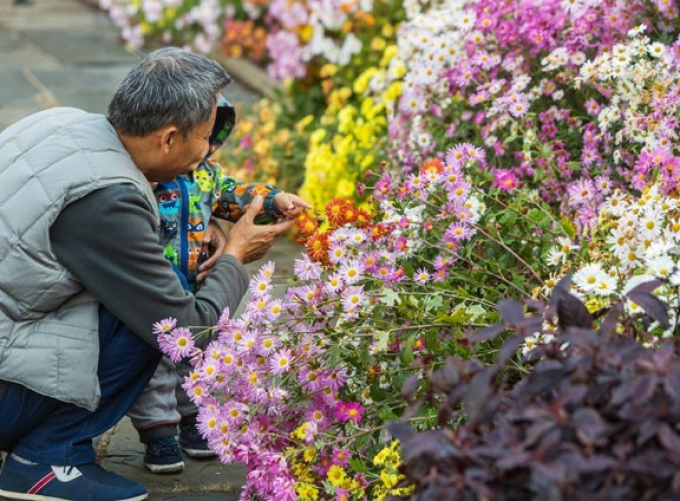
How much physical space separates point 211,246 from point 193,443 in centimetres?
54

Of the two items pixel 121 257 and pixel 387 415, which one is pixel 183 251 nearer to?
pixel 121 257

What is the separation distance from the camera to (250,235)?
3.07 meters

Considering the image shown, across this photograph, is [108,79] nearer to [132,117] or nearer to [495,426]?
[132,117]

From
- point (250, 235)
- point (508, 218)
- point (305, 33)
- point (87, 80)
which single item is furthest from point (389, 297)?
point (87, 80)

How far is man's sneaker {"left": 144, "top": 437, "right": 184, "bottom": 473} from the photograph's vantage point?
10.1 feet

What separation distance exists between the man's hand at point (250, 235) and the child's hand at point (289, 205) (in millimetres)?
46

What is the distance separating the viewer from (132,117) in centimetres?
280

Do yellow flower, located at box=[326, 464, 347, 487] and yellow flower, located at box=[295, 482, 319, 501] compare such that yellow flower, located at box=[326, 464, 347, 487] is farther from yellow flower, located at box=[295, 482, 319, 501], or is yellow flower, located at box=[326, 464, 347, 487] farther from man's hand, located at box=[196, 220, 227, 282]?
man's hand, located at box=[196, 220, 227, 282]

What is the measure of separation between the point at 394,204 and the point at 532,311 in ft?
1.40

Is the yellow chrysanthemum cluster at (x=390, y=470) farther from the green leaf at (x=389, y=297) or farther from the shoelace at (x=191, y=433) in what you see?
the shoelace at (x=191, y=433)

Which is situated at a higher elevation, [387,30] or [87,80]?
[387,30]

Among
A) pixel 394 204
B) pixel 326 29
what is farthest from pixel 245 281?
pixel 326 29

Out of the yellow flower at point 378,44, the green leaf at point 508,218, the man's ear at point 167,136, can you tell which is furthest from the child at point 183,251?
the yellow flower at point 378,44

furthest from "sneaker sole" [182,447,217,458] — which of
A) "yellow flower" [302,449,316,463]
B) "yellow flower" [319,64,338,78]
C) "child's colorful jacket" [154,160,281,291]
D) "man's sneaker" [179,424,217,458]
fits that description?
"yellow flower" [319,64,338,78]
